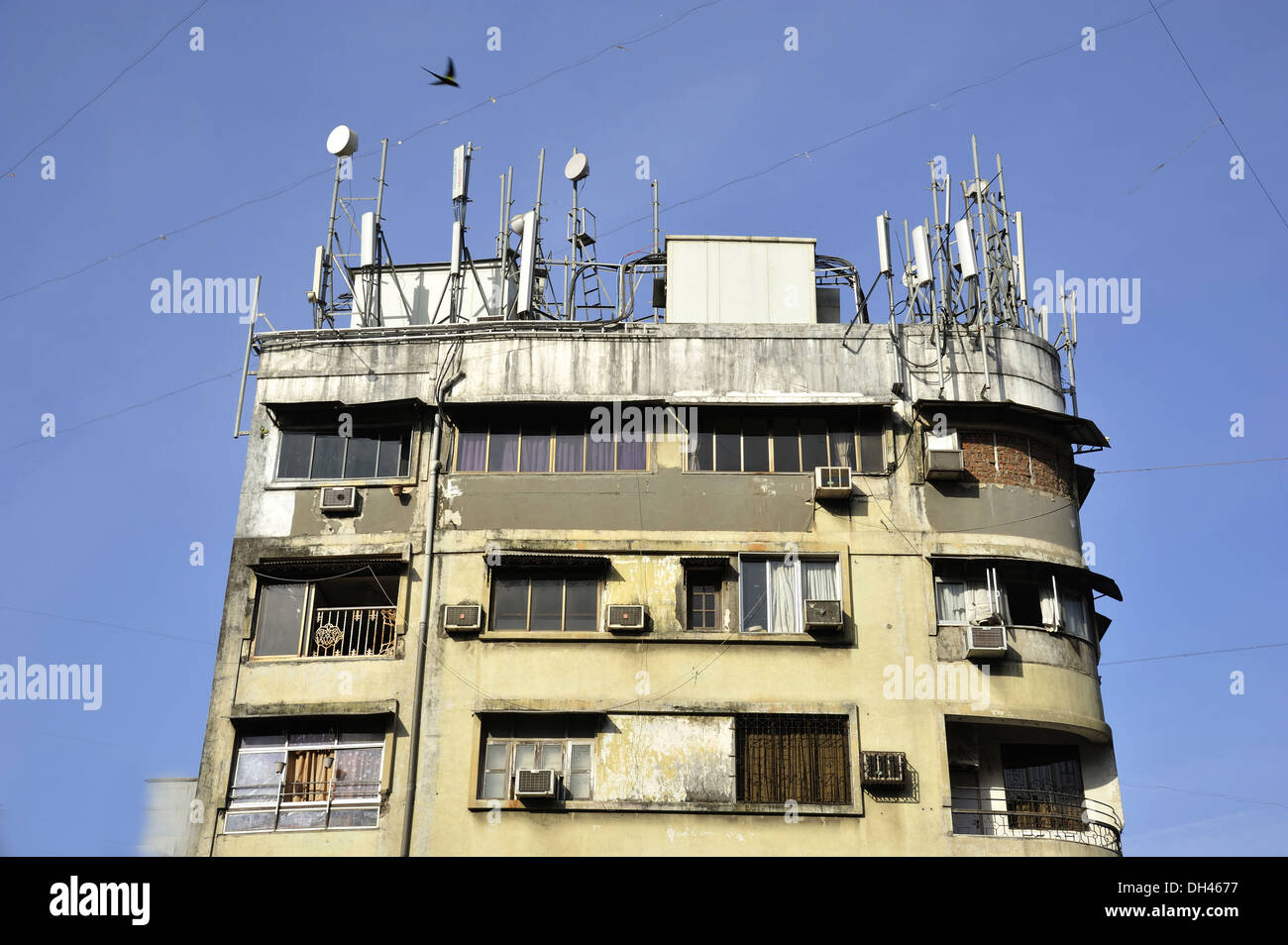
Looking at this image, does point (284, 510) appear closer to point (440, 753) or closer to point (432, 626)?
point (432, 626)

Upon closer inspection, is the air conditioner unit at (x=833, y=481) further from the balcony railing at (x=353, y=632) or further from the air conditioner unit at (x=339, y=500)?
the air conditioner unit at (x=339, y=500)

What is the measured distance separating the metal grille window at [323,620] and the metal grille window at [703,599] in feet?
17.6

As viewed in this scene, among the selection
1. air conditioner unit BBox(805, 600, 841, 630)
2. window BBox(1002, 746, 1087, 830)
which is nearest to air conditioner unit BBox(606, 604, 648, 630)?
air conditioner unit BBox(805, 600, 841, 630)

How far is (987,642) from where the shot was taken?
2383 centimetres

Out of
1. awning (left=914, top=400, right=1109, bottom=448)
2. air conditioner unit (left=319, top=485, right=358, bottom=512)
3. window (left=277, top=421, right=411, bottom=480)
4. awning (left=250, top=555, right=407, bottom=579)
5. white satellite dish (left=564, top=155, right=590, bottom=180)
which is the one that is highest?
white satellite dish (left=564, top=155, right=590, bottom=180)

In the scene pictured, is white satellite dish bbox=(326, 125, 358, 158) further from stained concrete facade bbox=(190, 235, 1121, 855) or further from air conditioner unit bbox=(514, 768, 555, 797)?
air conditioner unit bbox=(514, 768, 555, 797)

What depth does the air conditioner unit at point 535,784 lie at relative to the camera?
22812mm

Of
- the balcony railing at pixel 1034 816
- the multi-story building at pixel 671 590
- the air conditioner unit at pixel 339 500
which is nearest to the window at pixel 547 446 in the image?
the multi-story building at pixel 671 590

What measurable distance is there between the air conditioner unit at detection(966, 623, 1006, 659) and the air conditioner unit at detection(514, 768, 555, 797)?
7.64 metres

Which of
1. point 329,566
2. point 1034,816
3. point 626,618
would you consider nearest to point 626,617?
point 626,618

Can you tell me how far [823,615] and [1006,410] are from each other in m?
5.36

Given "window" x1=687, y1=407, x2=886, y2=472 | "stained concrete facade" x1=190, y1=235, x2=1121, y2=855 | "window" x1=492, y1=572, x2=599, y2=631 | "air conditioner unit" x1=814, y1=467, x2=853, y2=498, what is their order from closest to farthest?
"stained concrete facade" x1=190, y1=235, x2=1121, y2=855 < "window" x1=492, y1=572, x2=599, y2=631 < "air conditioner unit" x1=814, y1=467, x2=853, y2=498 < "window" x1=687, y1=407, x2=886, y2=472

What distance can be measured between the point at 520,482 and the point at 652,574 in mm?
3105

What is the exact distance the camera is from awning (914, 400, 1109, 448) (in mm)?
25359
